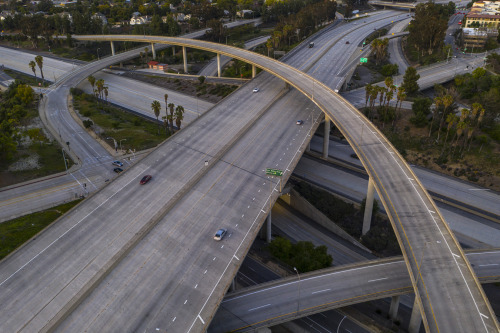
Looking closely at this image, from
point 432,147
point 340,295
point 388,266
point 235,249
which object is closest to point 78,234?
point 235,249

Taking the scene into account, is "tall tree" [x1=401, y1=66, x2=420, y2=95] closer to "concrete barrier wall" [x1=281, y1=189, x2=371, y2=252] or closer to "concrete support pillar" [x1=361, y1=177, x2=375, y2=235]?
"concrete barrier wall" [x1=281, y1=189, x2=371, y2=252]

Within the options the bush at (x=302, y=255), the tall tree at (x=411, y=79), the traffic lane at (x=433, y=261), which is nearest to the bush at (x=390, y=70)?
the tall tree at (x=411, y=79)

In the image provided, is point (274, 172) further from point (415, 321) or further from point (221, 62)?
point (221, 62)

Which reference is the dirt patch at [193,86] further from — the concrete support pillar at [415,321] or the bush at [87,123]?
the concrete support pillar at [415,321]

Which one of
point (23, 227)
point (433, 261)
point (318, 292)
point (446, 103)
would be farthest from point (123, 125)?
point (433, 261)

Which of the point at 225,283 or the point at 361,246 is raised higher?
→ the point at 225,283

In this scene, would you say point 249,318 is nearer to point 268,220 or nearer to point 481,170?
point 268,220
